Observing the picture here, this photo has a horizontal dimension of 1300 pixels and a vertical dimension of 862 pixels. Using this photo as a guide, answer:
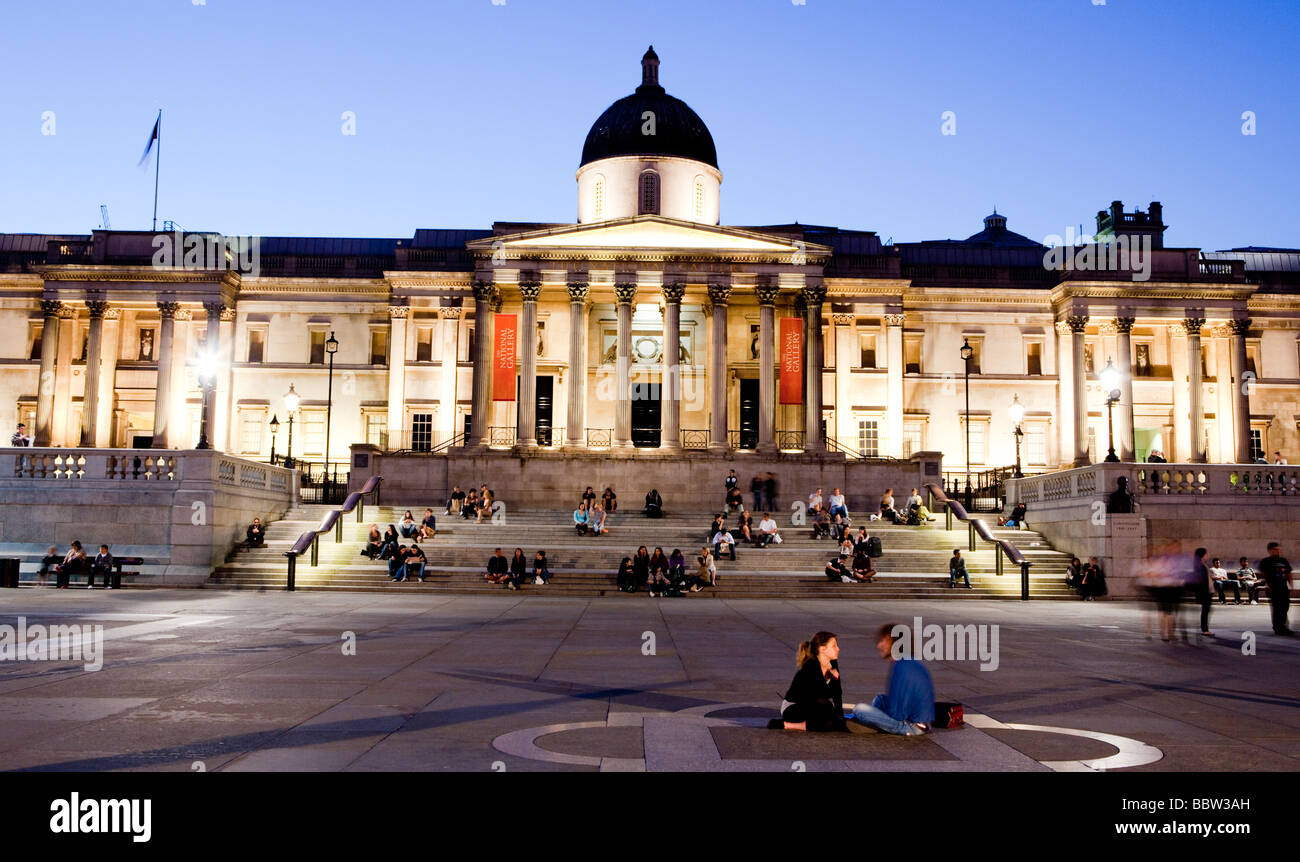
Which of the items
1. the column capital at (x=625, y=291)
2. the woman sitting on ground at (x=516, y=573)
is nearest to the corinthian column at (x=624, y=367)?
the column capital at (x=625, y=291)

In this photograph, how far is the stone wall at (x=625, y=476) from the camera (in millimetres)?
48406

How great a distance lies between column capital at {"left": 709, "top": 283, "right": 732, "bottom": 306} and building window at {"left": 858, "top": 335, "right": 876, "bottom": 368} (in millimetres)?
9139

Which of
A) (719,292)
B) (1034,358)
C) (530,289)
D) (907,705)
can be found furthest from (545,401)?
(907,705)

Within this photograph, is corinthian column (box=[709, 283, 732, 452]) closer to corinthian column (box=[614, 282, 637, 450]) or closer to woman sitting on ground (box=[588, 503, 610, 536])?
corinthian column (box=[614, 282, 637, 450])

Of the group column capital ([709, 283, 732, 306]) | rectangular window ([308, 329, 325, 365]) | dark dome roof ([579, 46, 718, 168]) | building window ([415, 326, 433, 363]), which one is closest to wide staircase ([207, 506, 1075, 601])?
column capital ([709, 283, 732, 306])

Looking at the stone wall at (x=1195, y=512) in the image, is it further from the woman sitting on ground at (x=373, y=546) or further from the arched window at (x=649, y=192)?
the arched window at (x=649, y=192)

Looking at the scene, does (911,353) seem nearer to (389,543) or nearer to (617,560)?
(617,560)

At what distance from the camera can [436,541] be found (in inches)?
1459

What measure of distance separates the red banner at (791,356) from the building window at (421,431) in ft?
61.7

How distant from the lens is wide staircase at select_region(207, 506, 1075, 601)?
30.9 m
